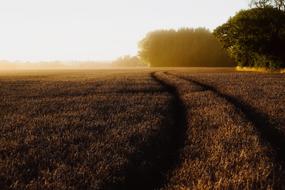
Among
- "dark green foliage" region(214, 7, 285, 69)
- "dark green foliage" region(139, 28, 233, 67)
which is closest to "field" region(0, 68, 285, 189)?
"dark green foliage" region(214, 7, 285, 69)

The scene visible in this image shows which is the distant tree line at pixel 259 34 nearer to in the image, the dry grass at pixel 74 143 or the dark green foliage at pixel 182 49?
the dry grass at pixel 74 143

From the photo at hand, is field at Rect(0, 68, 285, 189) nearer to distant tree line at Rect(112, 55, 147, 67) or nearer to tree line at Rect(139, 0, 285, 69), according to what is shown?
tree line at Rect(139, 0, 285, 69)

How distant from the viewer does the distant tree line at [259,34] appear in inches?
1690

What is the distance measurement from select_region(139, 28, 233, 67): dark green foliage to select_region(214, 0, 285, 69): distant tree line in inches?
2230

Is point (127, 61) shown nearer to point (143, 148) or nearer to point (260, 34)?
point (260, 34)

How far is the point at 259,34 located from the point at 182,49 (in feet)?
227

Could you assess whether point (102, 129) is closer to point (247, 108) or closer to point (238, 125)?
point (238, 125)

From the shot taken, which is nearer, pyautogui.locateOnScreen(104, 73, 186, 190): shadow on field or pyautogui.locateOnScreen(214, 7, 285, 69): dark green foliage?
pyautogui.locateOnScreen(104, 73, 186, 190): shadow on field

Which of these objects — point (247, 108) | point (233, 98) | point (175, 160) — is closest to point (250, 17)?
point (233, 98)

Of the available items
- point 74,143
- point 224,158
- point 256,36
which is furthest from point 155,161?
point 256,36

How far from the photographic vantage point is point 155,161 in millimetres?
6512

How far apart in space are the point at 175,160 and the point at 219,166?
90 cm

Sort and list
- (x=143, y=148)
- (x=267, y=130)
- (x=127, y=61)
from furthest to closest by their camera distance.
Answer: (x=127, y=61) < (x=267, y=130) < (x=143, y=148)

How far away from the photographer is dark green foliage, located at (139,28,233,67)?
107 metres
